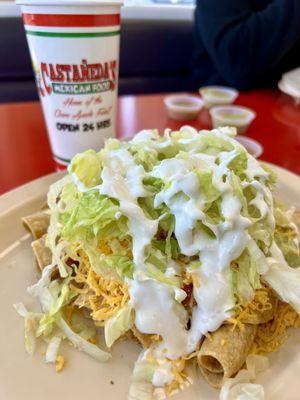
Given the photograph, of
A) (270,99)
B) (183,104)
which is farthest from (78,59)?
(270,99)

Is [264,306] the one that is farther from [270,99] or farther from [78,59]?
[270,99]

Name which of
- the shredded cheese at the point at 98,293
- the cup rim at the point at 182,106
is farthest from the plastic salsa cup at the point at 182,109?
the shredded cheese at the point at 98,293

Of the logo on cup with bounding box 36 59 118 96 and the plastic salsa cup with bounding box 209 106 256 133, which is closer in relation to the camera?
the logo on cup with bounding box 36 59 118 96

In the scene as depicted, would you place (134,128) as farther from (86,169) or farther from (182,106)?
(86,169)

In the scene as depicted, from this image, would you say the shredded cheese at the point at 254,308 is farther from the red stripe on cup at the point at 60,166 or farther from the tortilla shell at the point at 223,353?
the red stripe on cup at the point at 60,166

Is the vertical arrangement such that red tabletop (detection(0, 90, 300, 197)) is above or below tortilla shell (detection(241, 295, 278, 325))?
below

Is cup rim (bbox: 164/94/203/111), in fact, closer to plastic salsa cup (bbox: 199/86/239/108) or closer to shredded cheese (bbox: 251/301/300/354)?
plastic salsa cup (bbox: 199/86/239/108)

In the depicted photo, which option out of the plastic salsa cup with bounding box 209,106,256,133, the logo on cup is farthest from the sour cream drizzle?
the plastic salsa cup with bounding box 209,106,256,133

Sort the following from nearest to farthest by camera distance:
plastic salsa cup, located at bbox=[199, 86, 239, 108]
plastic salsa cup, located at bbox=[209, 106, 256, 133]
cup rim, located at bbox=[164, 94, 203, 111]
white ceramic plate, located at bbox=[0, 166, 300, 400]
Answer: white ceramic plate, located at bbox=[0, 166, 300, 400], plastic salsa cup, located at bbox=[209, 106, 256, 133], cup rim, located at bbox=[164, 94, 203, 111], plastic salsa cup, located at bbox=[199, 86, 239, 108]
